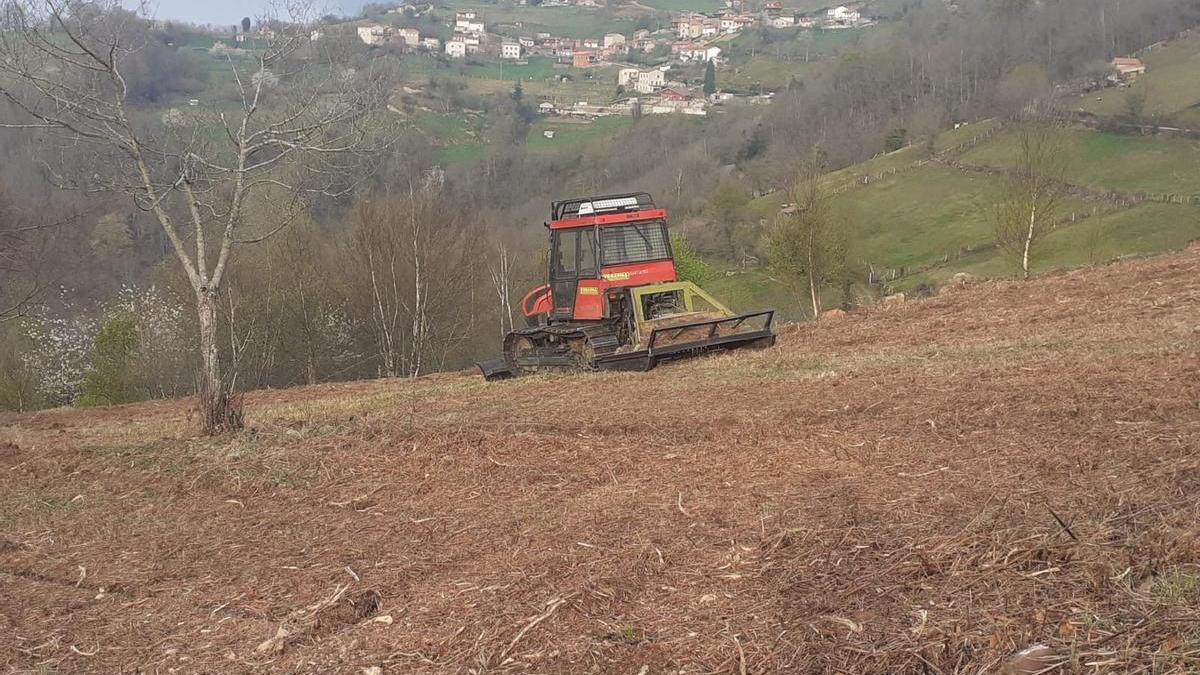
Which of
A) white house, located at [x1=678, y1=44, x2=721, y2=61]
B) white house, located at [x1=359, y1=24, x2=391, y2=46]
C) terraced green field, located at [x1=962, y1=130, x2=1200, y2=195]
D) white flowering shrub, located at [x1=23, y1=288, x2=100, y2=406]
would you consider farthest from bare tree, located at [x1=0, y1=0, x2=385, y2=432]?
white house, located at [x1=678, y1=44, x2=721, y2=61]

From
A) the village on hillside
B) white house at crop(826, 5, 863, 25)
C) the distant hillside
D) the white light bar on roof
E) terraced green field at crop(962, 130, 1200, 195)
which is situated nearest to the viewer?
the white light bar on roof

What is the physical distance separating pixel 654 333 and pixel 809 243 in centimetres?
2009

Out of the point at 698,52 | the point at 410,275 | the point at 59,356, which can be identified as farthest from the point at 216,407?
the point at 698,52

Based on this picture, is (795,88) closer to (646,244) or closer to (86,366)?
(86,366)

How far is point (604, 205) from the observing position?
15375mm

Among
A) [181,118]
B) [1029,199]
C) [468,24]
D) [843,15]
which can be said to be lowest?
[1029,199]

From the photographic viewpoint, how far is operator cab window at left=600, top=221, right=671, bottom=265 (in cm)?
1511

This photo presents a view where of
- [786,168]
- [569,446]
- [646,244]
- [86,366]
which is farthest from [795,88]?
[569,446]

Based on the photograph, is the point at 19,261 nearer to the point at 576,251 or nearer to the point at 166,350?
the point at 166,350

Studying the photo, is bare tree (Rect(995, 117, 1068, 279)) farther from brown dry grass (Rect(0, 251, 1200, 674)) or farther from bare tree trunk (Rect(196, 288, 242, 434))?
bare tree trunk (Rect(196, 288, 242, 434))

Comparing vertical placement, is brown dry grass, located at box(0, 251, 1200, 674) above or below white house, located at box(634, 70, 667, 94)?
below

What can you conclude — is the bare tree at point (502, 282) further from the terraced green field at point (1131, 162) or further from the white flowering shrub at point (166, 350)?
the terraced green field at point (1131, 162)

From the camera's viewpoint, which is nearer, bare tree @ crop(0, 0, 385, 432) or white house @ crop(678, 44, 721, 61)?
bare tree @ crop(0, 0, 385, 432)

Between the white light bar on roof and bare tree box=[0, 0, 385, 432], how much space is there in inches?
149
